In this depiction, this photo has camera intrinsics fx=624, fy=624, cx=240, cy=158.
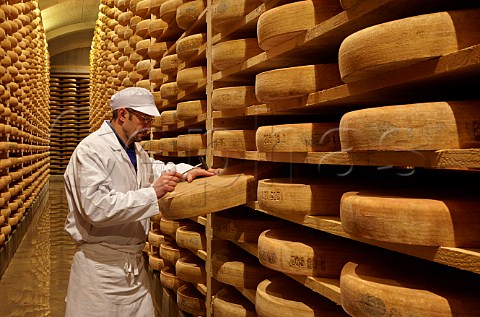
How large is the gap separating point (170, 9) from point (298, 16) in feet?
6.53

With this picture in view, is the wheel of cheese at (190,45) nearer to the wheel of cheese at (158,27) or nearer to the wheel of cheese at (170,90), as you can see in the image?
the wheel of cheese at (170,90)

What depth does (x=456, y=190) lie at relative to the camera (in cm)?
161

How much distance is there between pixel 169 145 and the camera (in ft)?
13.1

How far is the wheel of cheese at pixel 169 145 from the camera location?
3.89m

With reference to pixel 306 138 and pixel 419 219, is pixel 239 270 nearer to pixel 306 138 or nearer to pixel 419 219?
pixel 306 138

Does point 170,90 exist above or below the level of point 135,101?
above

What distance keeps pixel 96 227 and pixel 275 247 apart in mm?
1117

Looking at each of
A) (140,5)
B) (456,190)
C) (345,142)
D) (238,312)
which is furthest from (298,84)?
(140,5)

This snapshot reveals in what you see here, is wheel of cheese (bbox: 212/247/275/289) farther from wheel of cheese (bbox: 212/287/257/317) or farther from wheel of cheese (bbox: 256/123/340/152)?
wheel of cheese (bbox: 256/123/340/152)

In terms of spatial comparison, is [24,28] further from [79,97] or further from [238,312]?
[79,97]

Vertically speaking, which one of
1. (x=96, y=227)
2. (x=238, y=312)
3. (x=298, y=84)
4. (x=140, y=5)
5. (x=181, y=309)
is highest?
(x=140, y=5)

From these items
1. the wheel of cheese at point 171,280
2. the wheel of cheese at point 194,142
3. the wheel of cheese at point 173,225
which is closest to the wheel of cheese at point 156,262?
the wheel of cheese at point 171,280

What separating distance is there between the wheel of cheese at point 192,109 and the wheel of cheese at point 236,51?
75 cm

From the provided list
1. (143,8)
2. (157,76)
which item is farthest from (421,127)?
(143,8)
